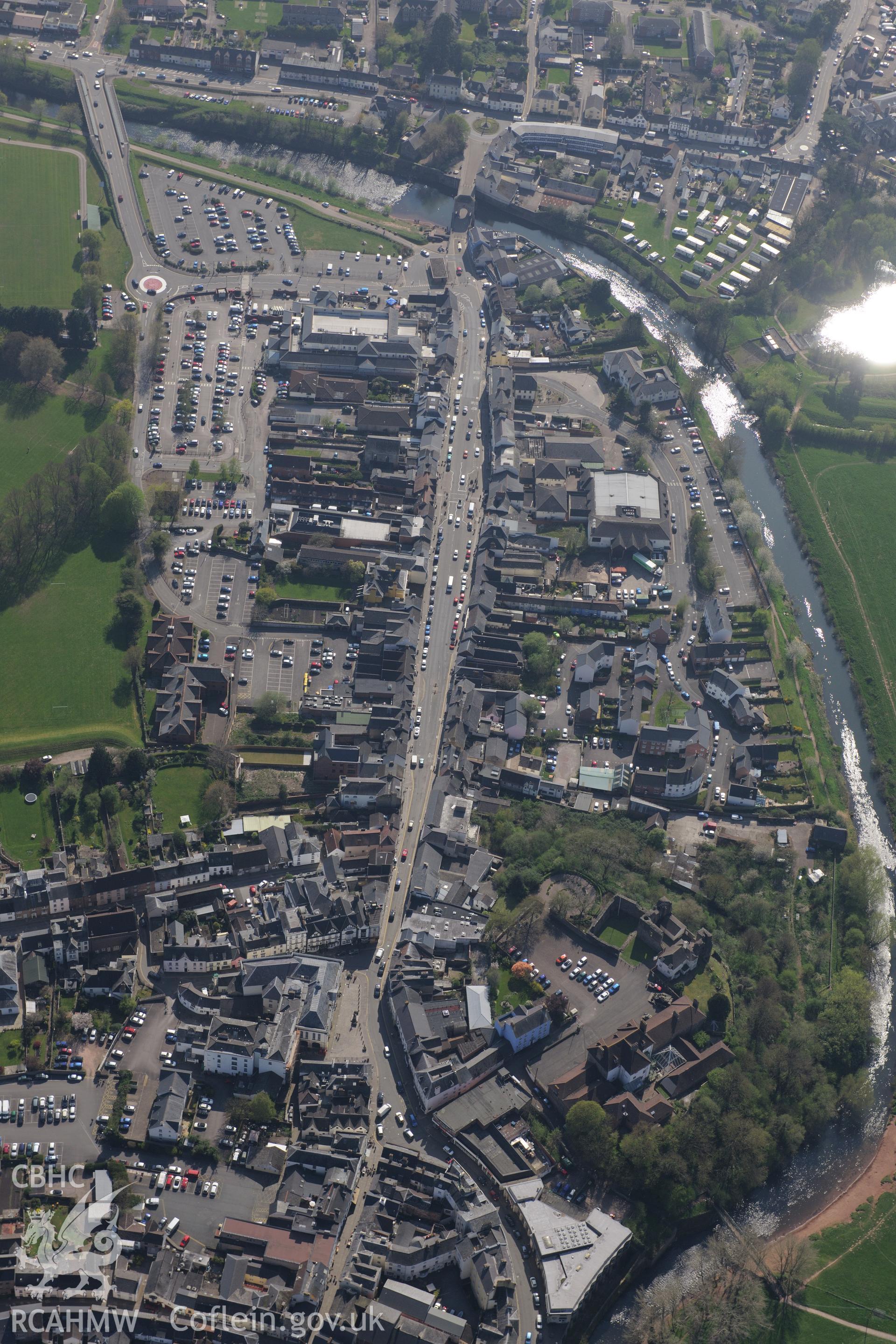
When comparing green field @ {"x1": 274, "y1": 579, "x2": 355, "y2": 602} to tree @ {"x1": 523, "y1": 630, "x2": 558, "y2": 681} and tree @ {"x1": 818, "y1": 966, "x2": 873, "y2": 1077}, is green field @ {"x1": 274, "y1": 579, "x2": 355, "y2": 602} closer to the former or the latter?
tree @ {"x1": 523, "y1": 630, "x2": 558, "y2": 681}

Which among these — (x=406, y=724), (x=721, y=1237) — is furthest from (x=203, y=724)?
(x=721, y=1237)

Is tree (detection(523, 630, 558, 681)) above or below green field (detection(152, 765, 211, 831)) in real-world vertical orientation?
above

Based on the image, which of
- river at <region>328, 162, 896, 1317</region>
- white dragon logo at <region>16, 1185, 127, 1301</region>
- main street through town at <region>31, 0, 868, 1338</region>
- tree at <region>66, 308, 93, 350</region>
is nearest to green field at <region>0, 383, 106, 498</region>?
tree at <region>66, 308, 93, 350</region>

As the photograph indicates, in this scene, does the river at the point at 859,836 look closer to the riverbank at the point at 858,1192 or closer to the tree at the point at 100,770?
the riverbank at the point at 858,1192

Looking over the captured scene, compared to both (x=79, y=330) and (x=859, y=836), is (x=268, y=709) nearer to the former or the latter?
(x=859, y=836)

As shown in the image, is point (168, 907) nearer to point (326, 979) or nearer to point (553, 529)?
point (326, 979)

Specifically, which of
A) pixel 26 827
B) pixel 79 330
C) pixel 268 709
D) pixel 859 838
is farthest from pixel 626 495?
pixel 26 827
